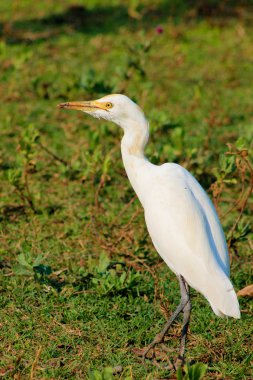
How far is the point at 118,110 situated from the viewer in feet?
14.8

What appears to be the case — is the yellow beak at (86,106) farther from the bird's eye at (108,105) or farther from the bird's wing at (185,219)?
the bird's wing at (185,219)

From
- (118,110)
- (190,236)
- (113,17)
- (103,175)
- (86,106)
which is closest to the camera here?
(190,236)

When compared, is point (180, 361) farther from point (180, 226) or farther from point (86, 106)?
point (86, 106)

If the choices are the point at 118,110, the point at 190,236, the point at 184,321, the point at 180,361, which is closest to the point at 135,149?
the point at 118,110

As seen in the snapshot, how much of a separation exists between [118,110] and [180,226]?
2.91ft

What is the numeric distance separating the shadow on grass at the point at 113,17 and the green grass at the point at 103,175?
25 mm

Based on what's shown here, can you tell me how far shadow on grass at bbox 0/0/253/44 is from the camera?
883 centimetres

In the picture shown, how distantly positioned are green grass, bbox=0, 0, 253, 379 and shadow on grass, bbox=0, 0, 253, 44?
25 mm

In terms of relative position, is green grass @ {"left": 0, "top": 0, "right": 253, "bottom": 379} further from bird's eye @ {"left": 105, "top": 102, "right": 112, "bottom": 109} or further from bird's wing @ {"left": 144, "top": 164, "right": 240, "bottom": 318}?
bird's eye @ {"left": 105, "top": 102, "right": 112, "bottom": 109}

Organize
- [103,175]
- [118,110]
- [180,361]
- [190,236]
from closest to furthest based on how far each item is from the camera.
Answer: [180,361], [190,236], [118,110], [103,175]

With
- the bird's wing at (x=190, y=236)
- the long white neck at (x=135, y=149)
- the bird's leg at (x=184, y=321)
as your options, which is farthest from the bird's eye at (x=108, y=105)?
the bird's leg at (x=184, y=321)

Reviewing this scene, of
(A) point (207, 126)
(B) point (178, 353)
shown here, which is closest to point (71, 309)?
(B) point (178, 353)

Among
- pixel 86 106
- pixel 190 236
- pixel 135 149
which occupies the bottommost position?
pixel 190 236

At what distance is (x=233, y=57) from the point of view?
860 cm
